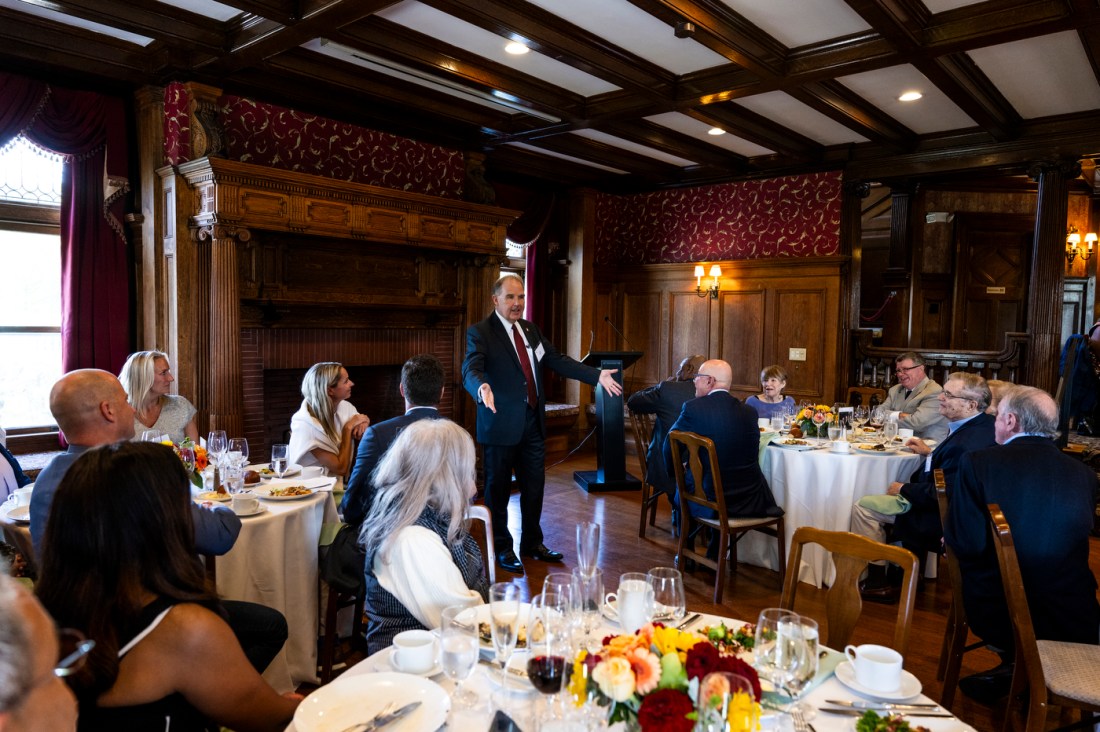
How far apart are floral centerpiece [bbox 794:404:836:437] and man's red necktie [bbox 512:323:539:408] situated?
186 centimetres

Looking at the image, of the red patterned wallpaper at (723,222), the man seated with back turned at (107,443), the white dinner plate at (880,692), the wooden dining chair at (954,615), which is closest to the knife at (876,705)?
the white dinner plate at (880,692)

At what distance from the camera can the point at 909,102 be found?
5824 mm

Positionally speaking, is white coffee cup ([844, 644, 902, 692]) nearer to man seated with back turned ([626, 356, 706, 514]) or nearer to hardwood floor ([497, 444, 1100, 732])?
hardwood floor ([497, 444, 1100, 732])

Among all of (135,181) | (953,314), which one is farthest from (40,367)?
(953,314)

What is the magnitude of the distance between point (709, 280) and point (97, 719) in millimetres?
7588

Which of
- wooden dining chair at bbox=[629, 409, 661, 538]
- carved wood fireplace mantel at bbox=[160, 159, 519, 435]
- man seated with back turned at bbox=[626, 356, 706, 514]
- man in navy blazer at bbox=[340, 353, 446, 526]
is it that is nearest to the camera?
man in navy blazer at bbox=[340, 353, 446, 526]

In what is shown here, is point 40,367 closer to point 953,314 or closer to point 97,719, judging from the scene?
point 97,719

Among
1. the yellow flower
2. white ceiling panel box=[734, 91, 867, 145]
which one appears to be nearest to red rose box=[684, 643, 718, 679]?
the yellow flower

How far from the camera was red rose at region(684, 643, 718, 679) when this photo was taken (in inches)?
48.7

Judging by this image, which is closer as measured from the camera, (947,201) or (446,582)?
(446,582)

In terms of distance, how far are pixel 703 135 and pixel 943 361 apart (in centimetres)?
318

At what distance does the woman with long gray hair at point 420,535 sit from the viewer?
1.96 m

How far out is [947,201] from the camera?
9648mm

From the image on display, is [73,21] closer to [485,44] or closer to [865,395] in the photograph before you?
[485,44]
